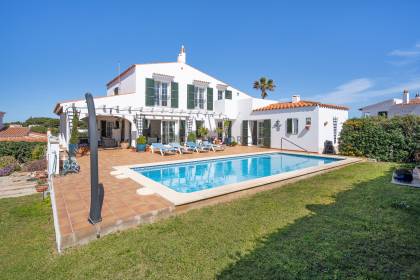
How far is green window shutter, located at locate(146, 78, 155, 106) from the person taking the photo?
1953cm

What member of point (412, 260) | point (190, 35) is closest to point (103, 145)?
point (190, 35)

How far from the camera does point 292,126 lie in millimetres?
19594

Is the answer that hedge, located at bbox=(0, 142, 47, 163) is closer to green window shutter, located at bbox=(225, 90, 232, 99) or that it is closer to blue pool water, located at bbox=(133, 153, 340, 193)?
blue pool water, located at bbox=(133, 153, 340, 193)

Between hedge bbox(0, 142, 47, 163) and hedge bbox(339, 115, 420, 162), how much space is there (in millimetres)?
23559

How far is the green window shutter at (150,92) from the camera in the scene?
19531 millimetres

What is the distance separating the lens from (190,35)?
22.7 m

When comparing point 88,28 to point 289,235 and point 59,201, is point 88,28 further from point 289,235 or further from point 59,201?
point 289,235

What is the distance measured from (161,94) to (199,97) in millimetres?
4574

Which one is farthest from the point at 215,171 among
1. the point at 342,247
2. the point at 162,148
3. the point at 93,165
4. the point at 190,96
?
the point at 190,96

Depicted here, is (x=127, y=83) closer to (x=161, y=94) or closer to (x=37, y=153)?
(x=161, y=94)

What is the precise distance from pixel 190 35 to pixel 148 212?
861 inches

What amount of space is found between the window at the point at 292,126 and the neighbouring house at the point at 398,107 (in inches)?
489

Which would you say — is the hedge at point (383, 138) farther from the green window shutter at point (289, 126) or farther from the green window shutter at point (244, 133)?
the green window shutter at point (244, 133)

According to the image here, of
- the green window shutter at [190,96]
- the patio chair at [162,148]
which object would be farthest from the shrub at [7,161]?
the green window shutter at [190,96]
